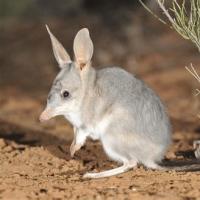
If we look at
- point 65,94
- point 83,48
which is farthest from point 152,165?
point 83,48

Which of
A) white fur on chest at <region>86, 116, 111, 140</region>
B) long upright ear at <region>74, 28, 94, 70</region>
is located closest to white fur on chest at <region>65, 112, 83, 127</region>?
white fur on chest at <region>86, 116, 111, 140</region>

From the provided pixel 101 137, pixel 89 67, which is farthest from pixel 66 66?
pixel 101 137

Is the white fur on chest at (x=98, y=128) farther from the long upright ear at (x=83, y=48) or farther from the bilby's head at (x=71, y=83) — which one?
the long upright ear at (x=83, y=48)

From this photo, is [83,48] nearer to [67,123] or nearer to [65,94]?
[65,94]

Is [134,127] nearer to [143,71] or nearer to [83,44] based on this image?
[83,44]

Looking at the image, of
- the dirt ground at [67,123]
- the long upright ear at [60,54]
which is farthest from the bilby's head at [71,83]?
the dirt ground at [67,123]

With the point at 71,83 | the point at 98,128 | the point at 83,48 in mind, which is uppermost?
the point at 83,48

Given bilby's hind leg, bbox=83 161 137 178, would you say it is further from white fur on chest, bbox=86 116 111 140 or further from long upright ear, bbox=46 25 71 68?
long upright ear, bbox=46 25 71 68
